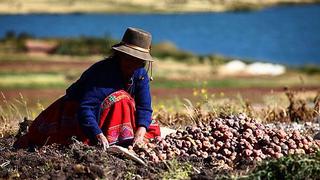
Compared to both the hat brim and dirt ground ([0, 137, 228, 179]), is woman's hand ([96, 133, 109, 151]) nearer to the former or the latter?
dirt ground ([0, 137, 228, 179])

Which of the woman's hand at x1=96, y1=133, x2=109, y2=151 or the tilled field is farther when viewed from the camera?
the woman's hand at x1=96, y1=133, x2=109, y2=151

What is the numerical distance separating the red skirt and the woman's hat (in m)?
0.39

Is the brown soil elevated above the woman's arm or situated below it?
below

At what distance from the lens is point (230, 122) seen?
22.5ft

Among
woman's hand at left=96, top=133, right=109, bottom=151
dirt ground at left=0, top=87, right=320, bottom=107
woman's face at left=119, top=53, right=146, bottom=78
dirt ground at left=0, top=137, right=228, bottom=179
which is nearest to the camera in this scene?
dirt ground at left=0, top=137, right=228, bottom=179

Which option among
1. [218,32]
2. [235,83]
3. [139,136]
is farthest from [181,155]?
[218,32]

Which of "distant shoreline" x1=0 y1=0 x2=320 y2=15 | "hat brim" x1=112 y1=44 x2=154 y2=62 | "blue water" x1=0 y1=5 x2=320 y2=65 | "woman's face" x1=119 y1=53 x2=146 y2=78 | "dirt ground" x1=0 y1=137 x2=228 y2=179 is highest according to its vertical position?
"hat brim" x1=112 y1=44 x2=154 y2=62

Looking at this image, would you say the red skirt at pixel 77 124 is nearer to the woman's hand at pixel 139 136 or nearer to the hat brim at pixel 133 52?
the woman's hand at pixel 139 136

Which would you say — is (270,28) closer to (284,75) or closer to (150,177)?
(284,75)

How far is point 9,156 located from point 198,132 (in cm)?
159

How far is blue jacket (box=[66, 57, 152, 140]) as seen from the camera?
666 centimetres

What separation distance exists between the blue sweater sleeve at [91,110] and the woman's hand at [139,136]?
13.2 inches

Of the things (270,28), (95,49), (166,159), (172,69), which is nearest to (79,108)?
(166,159)

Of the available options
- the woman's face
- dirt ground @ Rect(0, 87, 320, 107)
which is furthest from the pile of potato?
dirt ground @ Rect(0, 87, 320, 107)
